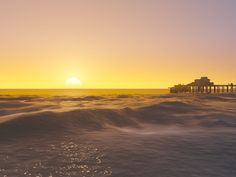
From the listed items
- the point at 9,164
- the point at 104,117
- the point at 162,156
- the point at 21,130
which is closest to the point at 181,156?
the point at 162,156

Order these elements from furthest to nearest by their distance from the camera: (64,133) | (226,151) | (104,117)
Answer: (104,117)
(64,133)
(226,151)

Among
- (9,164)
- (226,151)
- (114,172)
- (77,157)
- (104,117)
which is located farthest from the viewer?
(104,117)

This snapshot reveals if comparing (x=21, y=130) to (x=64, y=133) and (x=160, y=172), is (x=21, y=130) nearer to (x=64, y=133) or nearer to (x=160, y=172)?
(x=64, y=133)

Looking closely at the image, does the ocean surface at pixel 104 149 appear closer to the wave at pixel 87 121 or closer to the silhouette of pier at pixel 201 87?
the wave at pixel 87 121

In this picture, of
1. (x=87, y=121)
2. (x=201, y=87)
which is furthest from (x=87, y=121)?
(x=201, y=87)

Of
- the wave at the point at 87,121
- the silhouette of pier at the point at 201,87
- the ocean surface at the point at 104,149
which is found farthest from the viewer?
the silhouette of pier at the point at 201,87

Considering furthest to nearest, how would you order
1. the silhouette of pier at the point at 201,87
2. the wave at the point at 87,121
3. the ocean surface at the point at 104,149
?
the silhouette of pier at the point at 201,87, the wave at the point at 87,121, the ocean surface at the point at 104,149

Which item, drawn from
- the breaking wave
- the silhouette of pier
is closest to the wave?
the breaking wave

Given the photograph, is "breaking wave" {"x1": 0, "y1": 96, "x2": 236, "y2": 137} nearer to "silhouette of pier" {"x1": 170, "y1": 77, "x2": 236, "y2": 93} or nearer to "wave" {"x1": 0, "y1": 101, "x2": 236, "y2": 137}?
"wave" {"x1": 0, "y1": 101, "x2": 236, "y2": 137}

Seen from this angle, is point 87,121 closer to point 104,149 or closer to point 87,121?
point 87,121

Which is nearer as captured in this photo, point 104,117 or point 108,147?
point 108,147

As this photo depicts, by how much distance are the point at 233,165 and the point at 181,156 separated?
1.15 meters

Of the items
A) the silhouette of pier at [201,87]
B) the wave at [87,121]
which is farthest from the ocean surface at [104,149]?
the silhouette of pier at [201,87]

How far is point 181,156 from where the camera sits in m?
7.41
